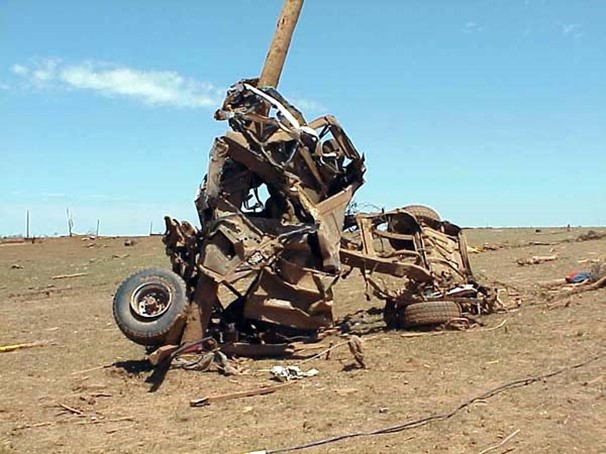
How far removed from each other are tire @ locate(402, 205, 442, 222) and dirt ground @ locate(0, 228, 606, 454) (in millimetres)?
1945

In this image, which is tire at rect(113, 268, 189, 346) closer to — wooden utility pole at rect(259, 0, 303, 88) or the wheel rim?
the wheel rim

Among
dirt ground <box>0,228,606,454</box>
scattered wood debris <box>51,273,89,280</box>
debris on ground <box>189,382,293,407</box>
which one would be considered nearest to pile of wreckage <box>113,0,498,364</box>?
dirt ground <box>0,228,606,454</box>

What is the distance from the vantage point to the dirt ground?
6.92m

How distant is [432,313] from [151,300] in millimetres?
4078

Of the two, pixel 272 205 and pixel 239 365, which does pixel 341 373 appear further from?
pixel 272 205

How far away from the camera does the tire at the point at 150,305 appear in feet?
32.9

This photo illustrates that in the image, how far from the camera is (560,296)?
13484 millimetres

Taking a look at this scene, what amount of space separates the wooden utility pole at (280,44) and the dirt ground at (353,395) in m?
4.19

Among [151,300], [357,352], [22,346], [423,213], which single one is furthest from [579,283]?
[22,346]

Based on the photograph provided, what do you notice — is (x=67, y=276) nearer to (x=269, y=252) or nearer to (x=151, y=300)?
(x=151, y=300)

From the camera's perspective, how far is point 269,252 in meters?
10.4

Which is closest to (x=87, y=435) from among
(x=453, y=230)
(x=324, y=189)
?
(x=324, y=189)

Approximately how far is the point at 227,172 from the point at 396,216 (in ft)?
11.4

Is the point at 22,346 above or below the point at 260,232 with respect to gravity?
below
